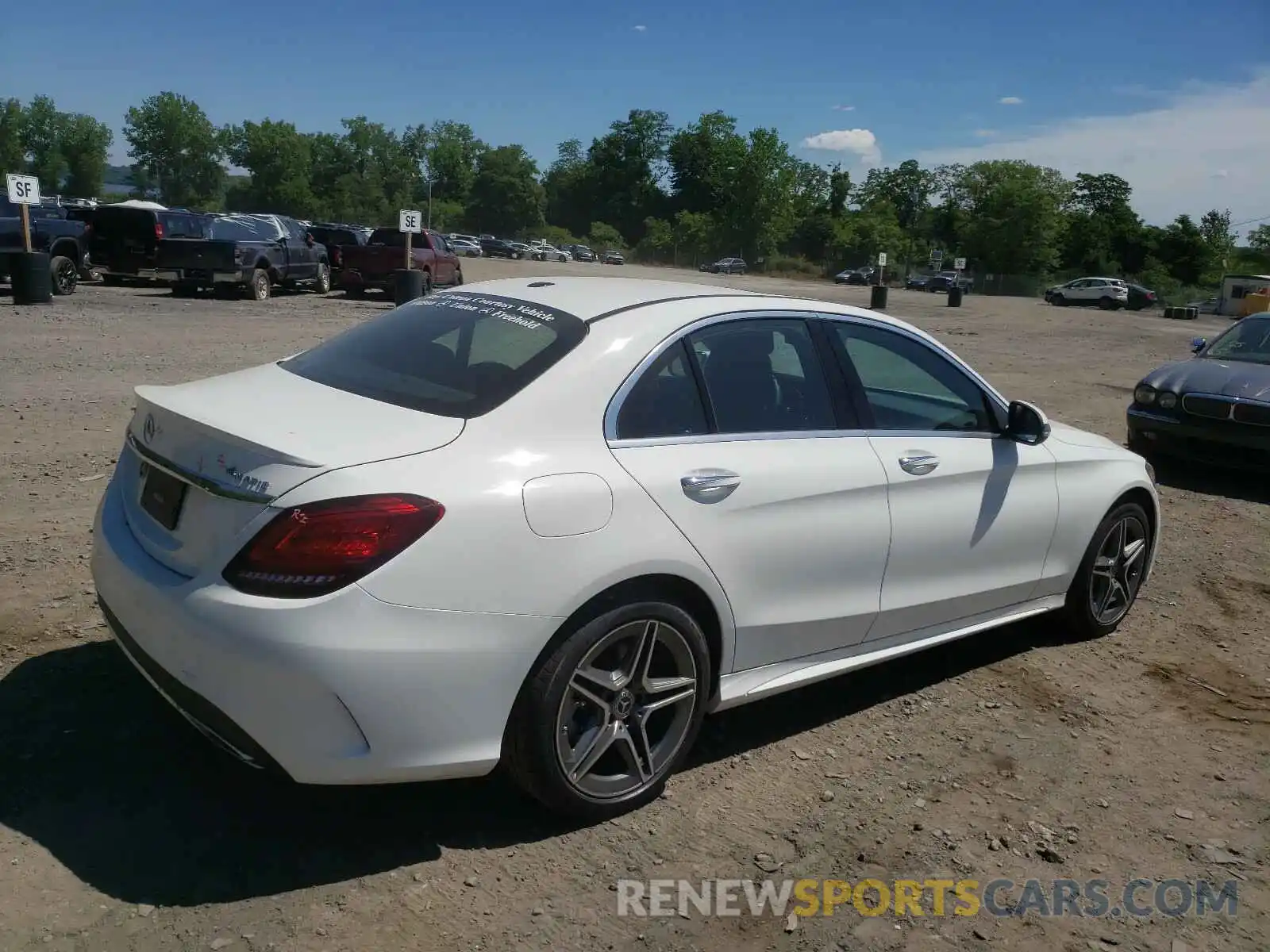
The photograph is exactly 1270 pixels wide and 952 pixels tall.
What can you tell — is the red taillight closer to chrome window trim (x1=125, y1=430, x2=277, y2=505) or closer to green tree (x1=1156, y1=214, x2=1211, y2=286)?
chrome window trim (x1=125, y1=430, x2=277, y2=505)

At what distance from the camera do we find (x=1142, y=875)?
3332 millimetres

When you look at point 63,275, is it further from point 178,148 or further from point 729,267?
point 178,148

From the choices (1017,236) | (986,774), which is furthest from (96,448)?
(1017,236)

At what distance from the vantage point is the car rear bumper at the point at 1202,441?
8.50 metres

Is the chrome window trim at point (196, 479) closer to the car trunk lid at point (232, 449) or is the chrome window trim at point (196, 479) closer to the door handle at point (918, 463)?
the car trunk lid at point (232, 449)

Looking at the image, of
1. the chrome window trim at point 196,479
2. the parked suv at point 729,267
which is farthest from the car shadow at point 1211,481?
the parked suv at point 729,267

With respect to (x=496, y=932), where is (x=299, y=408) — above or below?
above

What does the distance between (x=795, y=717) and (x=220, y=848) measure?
86.0 inches

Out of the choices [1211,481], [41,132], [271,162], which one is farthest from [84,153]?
[1211,481]

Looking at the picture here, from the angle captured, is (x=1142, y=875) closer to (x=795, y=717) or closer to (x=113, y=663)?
(x=795, y=717)

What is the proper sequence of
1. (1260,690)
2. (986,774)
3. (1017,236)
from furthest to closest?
(1017,236)
(1260,690)
(986,774)

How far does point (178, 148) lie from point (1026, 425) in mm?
152852

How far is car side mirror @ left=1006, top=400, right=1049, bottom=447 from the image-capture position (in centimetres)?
458

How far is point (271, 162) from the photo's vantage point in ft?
440
